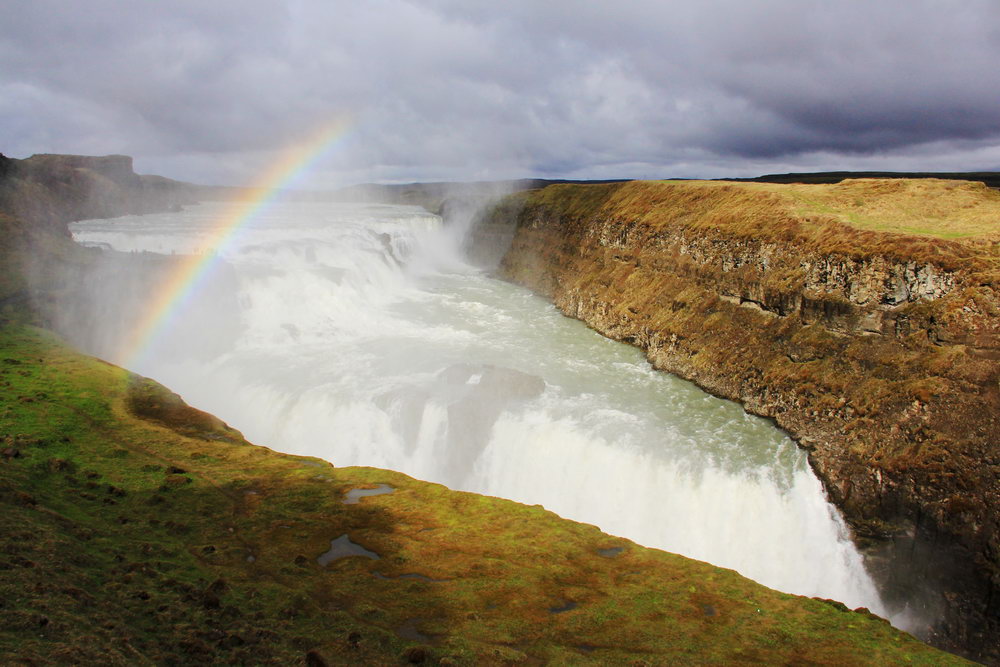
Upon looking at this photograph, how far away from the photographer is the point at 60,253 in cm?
3503

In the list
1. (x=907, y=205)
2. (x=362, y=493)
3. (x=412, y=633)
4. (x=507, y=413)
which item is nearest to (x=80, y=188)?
(x=507, y=413)

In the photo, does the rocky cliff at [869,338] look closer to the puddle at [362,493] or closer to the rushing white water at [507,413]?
the rushing white water at [507,413]

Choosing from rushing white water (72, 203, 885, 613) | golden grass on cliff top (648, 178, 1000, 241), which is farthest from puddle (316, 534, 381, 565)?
golden grass on cliff top (648, 178, 1000, 241)

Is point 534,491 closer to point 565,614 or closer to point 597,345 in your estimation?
point 565,614

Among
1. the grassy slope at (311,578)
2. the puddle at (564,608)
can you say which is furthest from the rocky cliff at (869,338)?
the puddle at (564,608)

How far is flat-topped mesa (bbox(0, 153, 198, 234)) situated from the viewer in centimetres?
4481

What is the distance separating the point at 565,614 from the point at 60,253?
3899cm

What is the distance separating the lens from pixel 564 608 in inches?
468

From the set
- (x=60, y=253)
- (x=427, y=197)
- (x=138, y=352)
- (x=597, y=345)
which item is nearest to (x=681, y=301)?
(x=597, y=345)

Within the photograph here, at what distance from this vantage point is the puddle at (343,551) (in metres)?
13.2

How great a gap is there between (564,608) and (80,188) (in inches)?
3835

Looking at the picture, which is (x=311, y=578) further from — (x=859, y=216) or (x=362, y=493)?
(x=859, y=216)

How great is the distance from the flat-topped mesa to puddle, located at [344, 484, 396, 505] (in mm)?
39732

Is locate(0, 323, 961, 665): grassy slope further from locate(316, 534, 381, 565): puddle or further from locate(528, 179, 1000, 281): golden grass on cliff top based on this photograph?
locate(528, 179, 1000, 281): golden grass on cliff top
